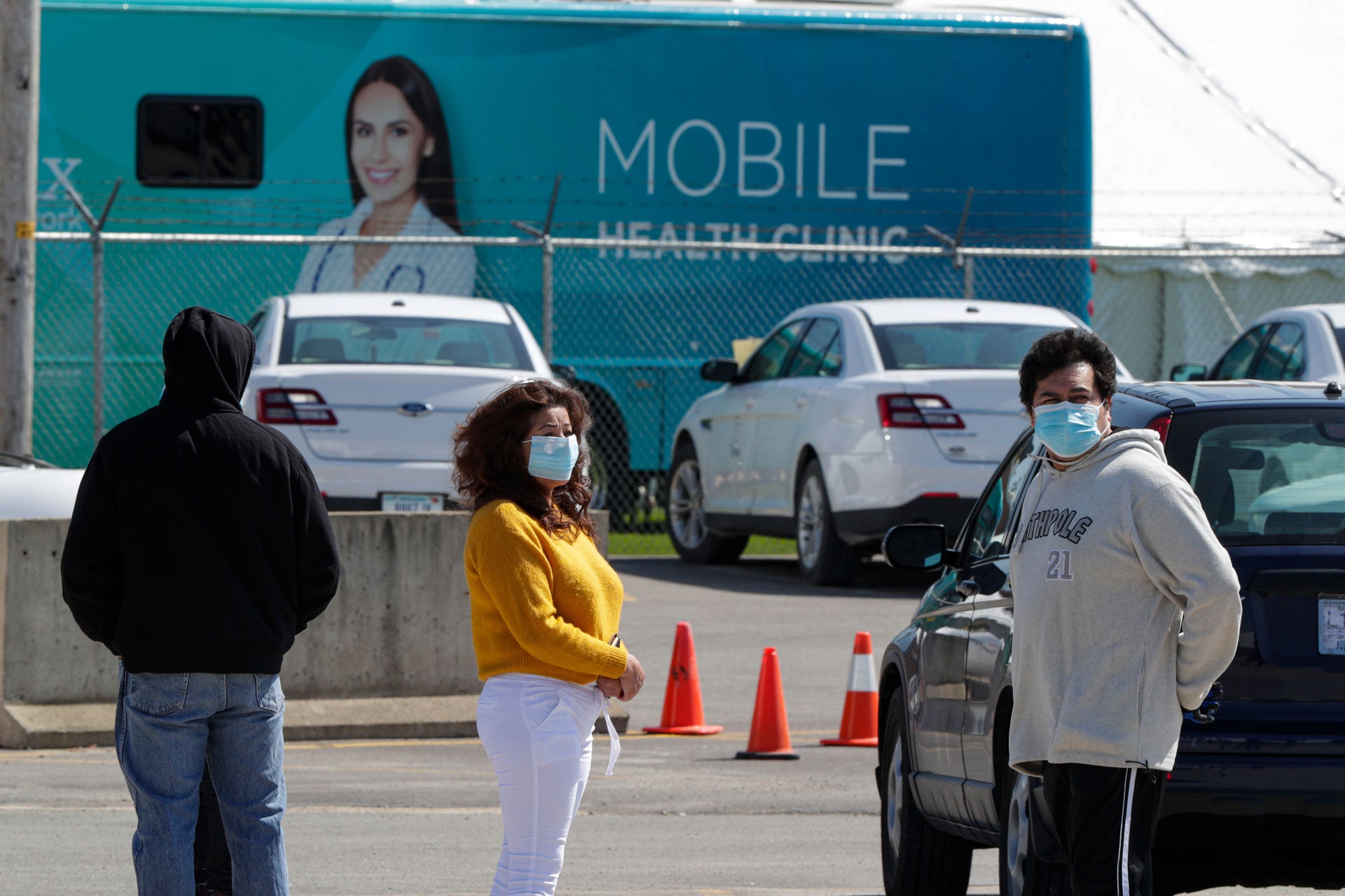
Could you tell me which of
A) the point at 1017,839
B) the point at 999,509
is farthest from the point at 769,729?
the point at 1017,839

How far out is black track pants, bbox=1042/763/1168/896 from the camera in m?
4.42

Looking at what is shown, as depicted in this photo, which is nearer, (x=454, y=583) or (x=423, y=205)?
(x=454, y=583)

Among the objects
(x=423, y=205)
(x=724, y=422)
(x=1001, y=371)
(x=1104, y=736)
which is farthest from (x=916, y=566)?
(x=423, y=205)

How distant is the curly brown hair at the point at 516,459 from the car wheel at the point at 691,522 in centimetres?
1112

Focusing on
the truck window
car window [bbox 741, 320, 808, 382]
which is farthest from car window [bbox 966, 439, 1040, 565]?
the truck window

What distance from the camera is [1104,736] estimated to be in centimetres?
438

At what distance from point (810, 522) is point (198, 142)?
5999 millimetres

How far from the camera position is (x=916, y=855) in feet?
20.9

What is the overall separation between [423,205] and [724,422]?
3.22 metres

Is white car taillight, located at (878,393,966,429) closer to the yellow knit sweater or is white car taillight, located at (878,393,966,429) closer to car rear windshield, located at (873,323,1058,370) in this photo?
car rear windshield, located at (873,323,1058,370)

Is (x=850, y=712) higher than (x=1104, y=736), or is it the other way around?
(x=1104, y=736)

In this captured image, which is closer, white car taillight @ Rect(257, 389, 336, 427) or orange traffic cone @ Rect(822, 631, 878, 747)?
orange traffic cone @ Rect(822, 631, 878, 747)

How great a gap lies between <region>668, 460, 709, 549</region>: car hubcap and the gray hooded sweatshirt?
11.5 m

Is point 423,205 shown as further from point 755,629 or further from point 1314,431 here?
point 1314,431
